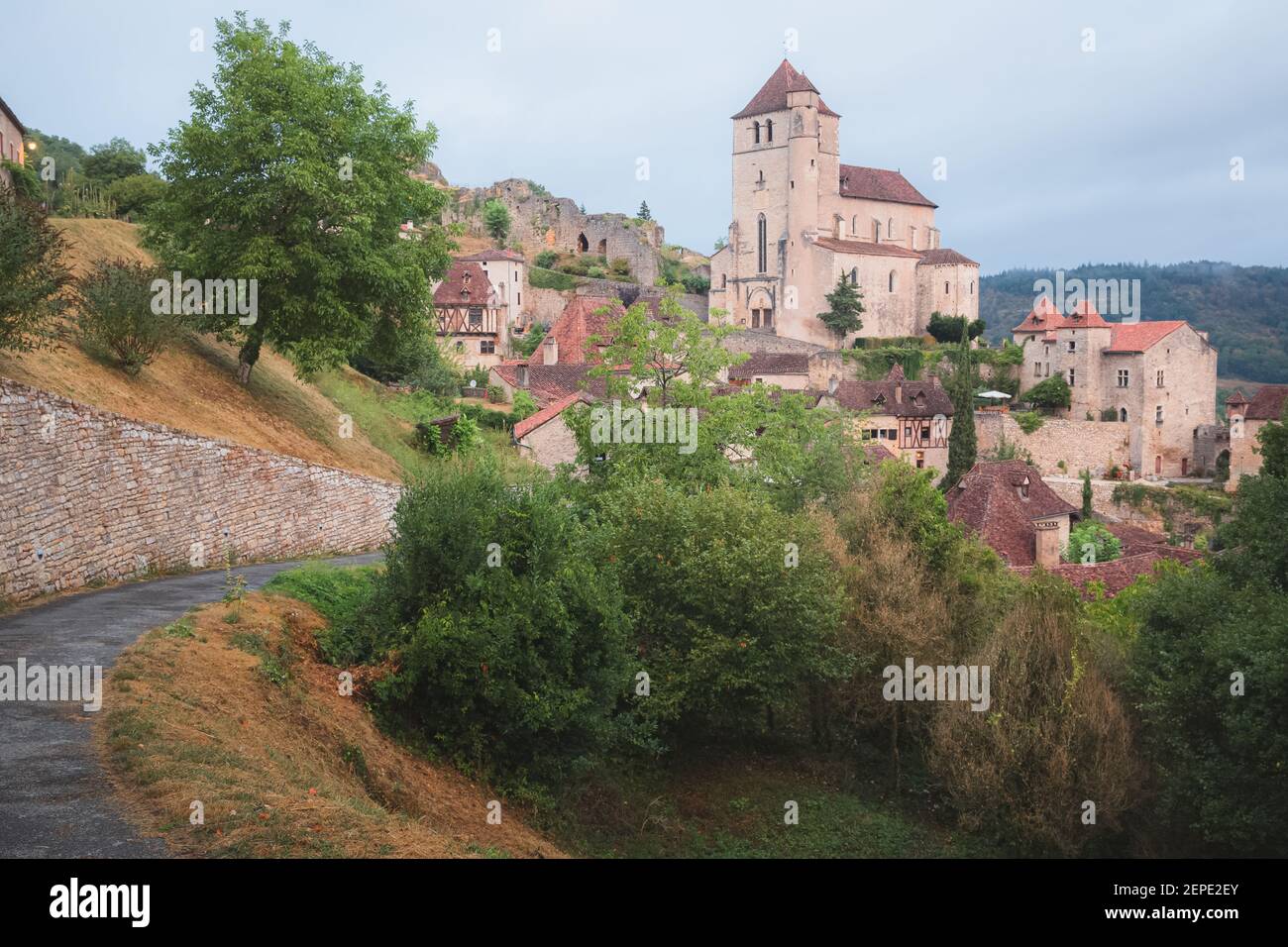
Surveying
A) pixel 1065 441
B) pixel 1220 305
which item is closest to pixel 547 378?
pixel 1065 441

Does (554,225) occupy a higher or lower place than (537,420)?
higher

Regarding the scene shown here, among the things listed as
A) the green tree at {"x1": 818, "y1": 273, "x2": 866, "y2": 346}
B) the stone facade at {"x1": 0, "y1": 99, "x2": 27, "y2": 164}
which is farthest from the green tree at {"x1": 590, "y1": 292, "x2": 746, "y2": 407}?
the green tree at {"x1": 818, "y1": 273, "x2": 866, "y2": 346}

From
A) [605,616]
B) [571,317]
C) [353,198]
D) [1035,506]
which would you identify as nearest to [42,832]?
[605,616]

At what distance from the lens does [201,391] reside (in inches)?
994

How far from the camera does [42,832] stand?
25.9 ft

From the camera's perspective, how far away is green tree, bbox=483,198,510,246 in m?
89.8

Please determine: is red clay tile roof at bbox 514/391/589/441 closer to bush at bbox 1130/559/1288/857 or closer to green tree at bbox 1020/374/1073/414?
bush at bbox 1130/559/1288/857

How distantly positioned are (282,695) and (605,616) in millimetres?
4824

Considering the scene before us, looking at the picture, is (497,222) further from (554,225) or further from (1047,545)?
(1047,545)

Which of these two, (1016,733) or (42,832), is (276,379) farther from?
(42,832)

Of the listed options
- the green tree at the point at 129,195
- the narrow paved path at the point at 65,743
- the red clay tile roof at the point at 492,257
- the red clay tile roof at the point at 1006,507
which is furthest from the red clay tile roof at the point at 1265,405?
the narrow paved path at the point at 65,743

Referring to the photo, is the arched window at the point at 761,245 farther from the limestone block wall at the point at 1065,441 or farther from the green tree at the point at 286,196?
the green tree at the point at 286,196

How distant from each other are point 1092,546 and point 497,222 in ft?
195

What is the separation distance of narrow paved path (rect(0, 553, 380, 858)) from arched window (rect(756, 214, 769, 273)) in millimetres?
67054
